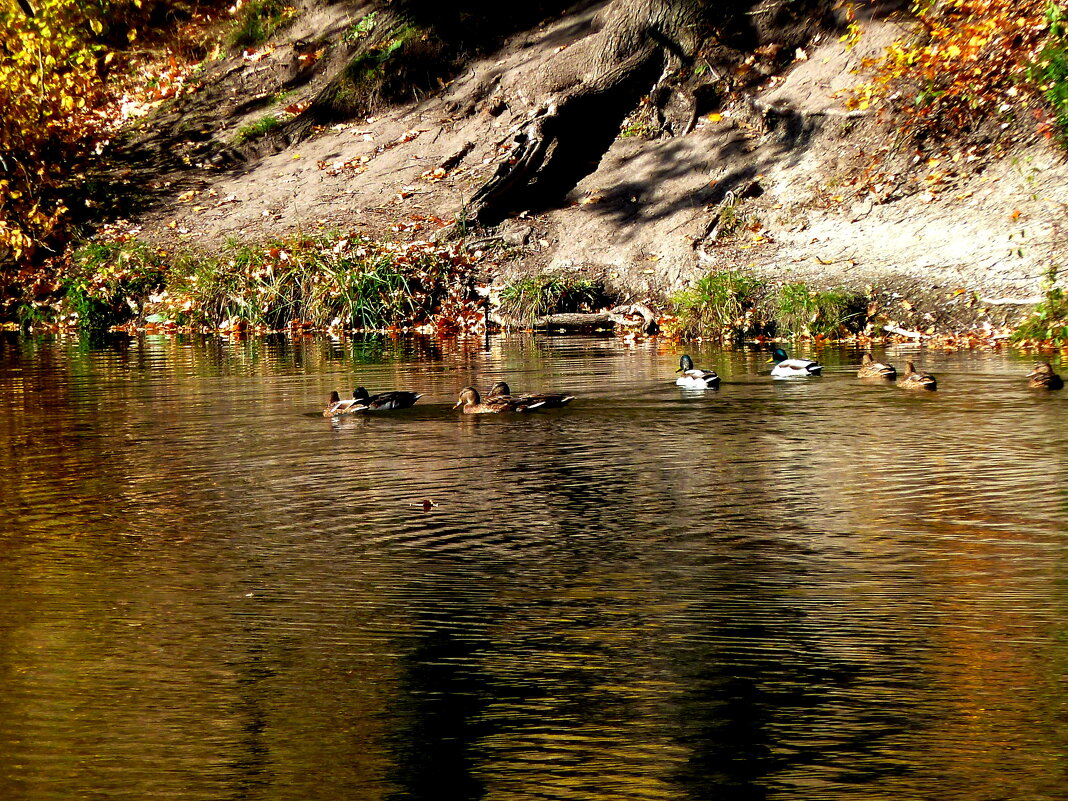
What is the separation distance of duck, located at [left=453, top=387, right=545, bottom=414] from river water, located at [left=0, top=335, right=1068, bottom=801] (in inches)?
15.9

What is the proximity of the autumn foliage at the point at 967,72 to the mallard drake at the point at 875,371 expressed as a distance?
294 inches

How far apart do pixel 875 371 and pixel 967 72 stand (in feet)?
33.9

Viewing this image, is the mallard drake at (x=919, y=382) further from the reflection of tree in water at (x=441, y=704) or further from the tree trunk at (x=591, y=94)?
the tree trunk at (x=591, y=94)

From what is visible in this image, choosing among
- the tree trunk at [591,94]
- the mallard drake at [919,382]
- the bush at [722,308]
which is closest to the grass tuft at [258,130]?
the tree trunk at [591,94]

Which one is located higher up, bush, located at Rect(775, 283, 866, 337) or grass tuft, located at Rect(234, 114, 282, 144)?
grass tuft, located at Rect(234, 114, 282, 144)

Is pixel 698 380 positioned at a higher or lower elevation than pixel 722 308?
lower

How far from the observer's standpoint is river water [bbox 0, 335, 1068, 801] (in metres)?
4.95

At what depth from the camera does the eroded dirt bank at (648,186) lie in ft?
71.2

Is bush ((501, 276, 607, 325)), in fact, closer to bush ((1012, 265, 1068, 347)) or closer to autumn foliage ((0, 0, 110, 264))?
bush ((1012, 265, 1068, 347))

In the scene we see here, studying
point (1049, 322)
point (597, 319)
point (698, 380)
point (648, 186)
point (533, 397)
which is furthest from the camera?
point (648, 186)

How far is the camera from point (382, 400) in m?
14.3

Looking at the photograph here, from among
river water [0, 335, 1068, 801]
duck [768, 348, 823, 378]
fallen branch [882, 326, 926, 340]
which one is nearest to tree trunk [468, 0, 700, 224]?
fallen branch [882, 326, 926, 340]

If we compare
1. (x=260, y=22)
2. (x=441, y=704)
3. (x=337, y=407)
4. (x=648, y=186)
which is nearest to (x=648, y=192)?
(x=648, y=186)

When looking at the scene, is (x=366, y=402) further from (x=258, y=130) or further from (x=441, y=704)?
(x=258, y=130)
